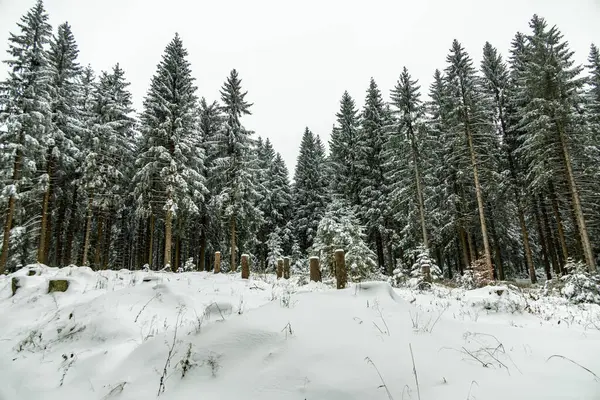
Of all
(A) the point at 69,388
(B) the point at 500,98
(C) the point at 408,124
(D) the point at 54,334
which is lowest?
(A) the point at 69,388

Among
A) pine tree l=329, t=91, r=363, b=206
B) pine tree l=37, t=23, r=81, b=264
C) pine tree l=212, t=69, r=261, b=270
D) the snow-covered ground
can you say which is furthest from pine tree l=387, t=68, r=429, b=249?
pine tree l=37, t=23, r=81, b=264

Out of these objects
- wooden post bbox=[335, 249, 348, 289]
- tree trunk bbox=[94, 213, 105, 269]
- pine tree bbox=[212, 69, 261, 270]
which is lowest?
wooden post bbox=[335, 249, 348, 289]

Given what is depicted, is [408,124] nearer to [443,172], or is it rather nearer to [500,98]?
[443,172]

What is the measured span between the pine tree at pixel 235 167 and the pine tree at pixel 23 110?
10396mm

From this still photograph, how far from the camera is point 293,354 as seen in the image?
3.34m

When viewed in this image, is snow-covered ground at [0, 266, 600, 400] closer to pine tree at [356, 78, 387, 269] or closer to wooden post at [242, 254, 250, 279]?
wooden post at [242, 254, 250, 279]

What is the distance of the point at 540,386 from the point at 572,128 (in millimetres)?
21876

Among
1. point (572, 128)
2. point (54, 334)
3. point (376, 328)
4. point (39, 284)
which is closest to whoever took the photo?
point (376, 328)

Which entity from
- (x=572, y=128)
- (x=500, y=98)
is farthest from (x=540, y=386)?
(x=500, y=98)

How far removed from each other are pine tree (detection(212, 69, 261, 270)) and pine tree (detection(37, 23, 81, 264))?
31.7 ft

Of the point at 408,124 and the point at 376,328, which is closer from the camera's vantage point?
the point at 376,328

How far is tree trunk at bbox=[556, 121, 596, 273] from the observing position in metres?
16.3

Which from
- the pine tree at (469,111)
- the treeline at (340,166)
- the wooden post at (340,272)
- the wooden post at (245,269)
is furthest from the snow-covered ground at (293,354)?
the pine tree at (469,111)

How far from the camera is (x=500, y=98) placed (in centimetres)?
2456
